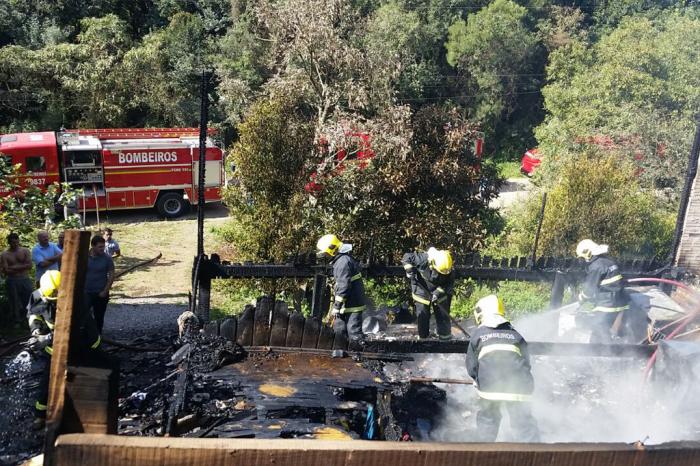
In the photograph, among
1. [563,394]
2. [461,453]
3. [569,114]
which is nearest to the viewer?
[461,453]

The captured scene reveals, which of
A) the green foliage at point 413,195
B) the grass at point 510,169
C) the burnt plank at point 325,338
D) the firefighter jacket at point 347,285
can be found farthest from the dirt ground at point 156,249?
the grass at point 510,169

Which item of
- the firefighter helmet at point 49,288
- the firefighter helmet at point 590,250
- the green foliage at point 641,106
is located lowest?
the firefighter helmet at point 49,288

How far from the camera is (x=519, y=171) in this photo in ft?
87.6

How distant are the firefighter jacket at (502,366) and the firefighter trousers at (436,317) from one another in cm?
247

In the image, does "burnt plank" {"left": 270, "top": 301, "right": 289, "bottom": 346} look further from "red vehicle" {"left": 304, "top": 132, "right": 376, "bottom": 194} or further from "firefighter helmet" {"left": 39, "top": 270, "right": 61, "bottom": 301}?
"red vehicle" {"left": 304, "top": 132, "right": 376, "bottom": 194}

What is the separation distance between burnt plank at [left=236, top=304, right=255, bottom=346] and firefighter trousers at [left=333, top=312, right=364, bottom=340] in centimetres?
152

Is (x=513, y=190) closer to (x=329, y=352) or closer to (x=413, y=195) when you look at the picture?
(x=413, y=195)

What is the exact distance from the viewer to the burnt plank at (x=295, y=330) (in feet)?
17.1

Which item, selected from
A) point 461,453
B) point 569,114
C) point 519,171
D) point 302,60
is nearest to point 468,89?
point 519,171

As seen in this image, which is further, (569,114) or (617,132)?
(569,114)

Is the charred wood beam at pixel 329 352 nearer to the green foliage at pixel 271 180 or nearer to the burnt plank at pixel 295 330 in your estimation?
the burnt plank at pixel 295 330

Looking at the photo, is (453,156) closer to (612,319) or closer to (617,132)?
(612,319)

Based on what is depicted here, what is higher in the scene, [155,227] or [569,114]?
[569,114]

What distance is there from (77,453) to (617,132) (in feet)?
54.3
